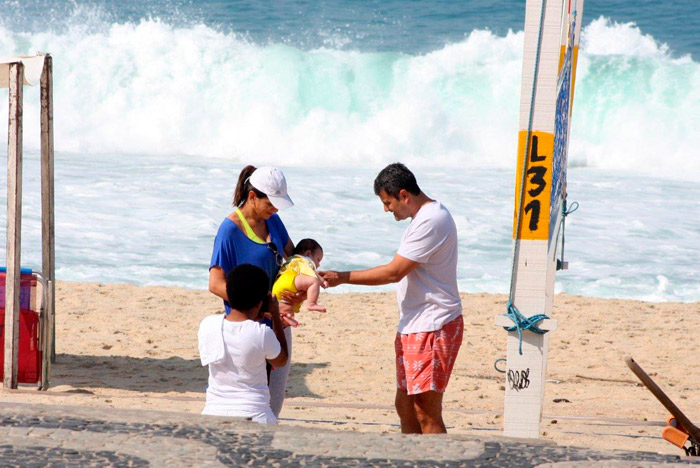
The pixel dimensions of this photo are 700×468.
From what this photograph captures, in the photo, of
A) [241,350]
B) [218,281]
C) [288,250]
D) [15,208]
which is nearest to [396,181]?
[288,250]

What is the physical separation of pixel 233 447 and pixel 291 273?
3.86 feet

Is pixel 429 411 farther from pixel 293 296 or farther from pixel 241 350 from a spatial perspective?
pixel 241 350

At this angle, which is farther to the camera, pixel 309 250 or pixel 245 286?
pixel 309 250

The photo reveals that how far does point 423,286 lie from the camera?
4477 millimetres

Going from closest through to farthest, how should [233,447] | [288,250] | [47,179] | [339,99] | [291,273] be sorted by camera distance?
[233,447] < [291,273] < [288,250] < [47,179] < [339,99]

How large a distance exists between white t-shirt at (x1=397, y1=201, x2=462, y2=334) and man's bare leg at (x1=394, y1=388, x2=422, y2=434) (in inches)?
12.9

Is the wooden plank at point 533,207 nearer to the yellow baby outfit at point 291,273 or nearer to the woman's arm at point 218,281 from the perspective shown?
the yellow baby outfit at point 291,273

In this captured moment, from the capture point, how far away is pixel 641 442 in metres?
5.68

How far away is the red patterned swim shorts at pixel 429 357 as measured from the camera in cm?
442

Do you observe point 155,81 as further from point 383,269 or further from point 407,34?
point 383,269

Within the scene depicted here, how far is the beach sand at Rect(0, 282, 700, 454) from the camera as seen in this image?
6328 mm

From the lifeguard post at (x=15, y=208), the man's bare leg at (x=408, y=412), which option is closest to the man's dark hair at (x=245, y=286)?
the man's bare leg at (x=408, y=412)

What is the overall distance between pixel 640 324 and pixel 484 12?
73.1 ft

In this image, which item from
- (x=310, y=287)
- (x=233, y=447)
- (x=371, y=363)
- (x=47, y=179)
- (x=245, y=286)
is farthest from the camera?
(x=371, y=363)
